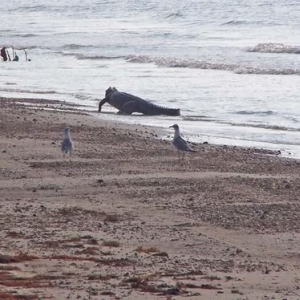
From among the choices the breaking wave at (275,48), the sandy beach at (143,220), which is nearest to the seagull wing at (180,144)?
the sandy beach at (143,220)

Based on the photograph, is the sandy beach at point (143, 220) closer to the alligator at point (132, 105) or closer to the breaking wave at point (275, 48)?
the alligator at point (132, 105)

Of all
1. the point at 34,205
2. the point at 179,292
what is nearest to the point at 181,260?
the point at 179,292

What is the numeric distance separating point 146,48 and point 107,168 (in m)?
26.0

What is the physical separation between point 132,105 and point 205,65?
33.8 ft

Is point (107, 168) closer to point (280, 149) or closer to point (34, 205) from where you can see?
point (34, 205)

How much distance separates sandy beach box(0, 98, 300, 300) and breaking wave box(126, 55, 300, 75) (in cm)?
1289

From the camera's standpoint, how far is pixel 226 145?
575 inches

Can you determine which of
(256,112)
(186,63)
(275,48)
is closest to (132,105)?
(256,112)

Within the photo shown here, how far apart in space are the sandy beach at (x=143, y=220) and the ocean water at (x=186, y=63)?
91.6 inches

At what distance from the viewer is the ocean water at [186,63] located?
17953mm

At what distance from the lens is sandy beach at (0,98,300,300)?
6961mm

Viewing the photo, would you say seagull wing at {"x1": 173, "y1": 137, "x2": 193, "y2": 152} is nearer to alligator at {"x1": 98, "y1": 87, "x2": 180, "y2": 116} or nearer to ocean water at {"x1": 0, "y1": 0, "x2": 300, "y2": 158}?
ocean water at {"x1": 0, "y1": 0, "x2": 300, "y2": 158}

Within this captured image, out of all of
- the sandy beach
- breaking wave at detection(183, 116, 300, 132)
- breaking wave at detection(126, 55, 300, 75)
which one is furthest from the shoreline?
breaking wave at detection(126, 55, 300, 75)

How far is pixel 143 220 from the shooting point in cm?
923
